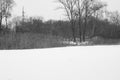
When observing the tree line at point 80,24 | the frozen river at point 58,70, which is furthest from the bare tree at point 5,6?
the frozen river at point 58,70

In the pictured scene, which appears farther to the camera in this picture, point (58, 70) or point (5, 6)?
point (5, 6)

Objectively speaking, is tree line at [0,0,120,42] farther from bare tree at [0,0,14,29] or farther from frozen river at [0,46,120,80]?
frozen river at [0,46,120,80]

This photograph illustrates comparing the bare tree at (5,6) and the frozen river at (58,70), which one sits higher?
the bare tree at (5,6)

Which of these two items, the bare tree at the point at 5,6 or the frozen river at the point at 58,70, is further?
the bare tree at the point at 5,6

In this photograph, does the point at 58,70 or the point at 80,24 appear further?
the point at 80,24

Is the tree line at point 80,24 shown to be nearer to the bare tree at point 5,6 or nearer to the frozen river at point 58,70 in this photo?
the bare tree at point 5,6

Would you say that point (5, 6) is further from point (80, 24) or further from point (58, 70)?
point (58, 70)

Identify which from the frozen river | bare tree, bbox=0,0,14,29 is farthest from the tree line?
the frozen river

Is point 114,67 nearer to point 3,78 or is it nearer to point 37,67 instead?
point 37,67

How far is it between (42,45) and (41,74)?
6283 millimetres

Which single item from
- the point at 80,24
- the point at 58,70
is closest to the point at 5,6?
the point at 80,24

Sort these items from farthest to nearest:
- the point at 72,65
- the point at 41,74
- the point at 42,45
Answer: the point at 42,45 < the point at 72,65 < the point at 41,74

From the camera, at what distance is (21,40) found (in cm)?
973

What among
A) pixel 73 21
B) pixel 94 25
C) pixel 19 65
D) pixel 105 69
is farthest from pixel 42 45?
pixel 94 25
